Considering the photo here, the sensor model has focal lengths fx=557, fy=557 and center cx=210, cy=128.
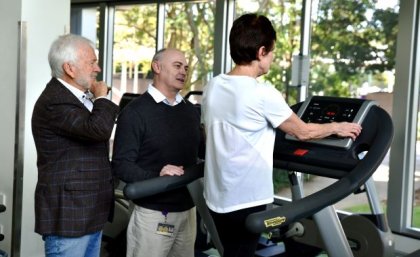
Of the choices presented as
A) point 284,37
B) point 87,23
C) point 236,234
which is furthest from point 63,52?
point 87,23

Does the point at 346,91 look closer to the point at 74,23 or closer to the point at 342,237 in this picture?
the point at 342,237

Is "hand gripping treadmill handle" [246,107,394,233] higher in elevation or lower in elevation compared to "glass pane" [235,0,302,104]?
lower

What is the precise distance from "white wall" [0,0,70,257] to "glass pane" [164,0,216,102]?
2.61m

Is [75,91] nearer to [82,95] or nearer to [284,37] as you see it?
[82,95]

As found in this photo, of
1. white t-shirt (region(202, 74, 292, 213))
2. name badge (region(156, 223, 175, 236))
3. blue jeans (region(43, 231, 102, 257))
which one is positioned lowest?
blue jeans (region(43, 231, 102, 257))

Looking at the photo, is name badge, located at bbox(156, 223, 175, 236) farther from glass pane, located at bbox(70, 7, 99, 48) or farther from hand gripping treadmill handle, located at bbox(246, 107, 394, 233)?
glass pane, located at bbox(70, 7, 99, 48)

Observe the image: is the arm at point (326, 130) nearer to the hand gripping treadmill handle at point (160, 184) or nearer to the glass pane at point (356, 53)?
the hand gripping treadmill handle at point (160, 184)

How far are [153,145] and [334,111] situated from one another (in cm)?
79

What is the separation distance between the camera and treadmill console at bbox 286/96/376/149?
196 centimetres

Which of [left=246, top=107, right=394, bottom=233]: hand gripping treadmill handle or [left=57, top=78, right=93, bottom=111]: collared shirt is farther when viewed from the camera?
[left=57, top=78, right=93, bottom=111]: collared shirt

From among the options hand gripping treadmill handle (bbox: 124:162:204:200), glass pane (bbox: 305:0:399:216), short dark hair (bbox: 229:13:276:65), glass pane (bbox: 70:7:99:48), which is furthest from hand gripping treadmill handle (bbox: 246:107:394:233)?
glass pane (bbox: 70:7:99:48)

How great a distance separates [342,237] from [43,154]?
1206 mm

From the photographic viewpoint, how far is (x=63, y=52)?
2189 millimetres

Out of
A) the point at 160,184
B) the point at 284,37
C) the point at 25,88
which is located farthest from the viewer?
the point at 284,37
